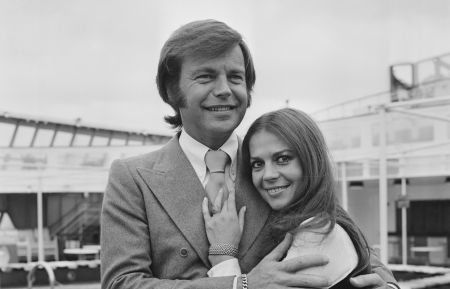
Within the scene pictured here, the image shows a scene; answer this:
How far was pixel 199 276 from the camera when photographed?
4.87ft

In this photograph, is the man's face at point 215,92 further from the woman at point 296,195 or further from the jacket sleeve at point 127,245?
the jacket sleeve at point 127,245

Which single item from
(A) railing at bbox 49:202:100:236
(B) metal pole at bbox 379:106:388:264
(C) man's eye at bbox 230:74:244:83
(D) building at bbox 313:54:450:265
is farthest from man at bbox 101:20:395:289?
(A) railing at bbox 49:202:100:236

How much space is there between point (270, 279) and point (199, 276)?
19cm

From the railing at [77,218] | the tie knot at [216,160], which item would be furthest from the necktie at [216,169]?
the railing at [77,218]

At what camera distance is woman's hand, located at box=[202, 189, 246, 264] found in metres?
1.47

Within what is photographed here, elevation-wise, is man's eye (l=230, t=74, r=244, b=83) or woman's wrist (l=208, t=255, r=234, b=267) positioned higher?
man's eye (l=230, t=74, r=244, b=83)

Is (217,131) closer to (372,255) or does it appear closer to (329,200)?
(329,200)

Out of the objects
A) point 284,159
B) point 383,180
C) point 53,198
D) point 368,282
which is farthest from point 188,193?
point 53,198

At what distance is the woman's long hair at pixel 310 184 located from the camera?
1.45 m

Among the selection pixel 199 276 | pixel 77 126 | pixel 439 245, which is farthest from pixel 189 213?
pixel 77 126

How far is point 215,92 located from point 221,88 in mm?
15

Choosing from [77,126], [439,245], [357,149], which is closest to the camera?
[439,245]

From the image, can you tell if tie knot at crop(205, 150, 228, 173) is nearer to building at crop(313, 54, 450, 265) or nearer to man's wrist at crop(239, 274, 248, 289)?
man's wrist at crop(239, 274, 248, 289)

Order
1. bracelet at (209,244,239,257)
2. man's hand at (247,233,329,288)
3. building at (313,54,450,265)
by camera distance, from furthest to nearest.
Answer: building at (313,54,450,265) < bracelet at (209,244,239,257) < man's hand at (247,233,329,288)
